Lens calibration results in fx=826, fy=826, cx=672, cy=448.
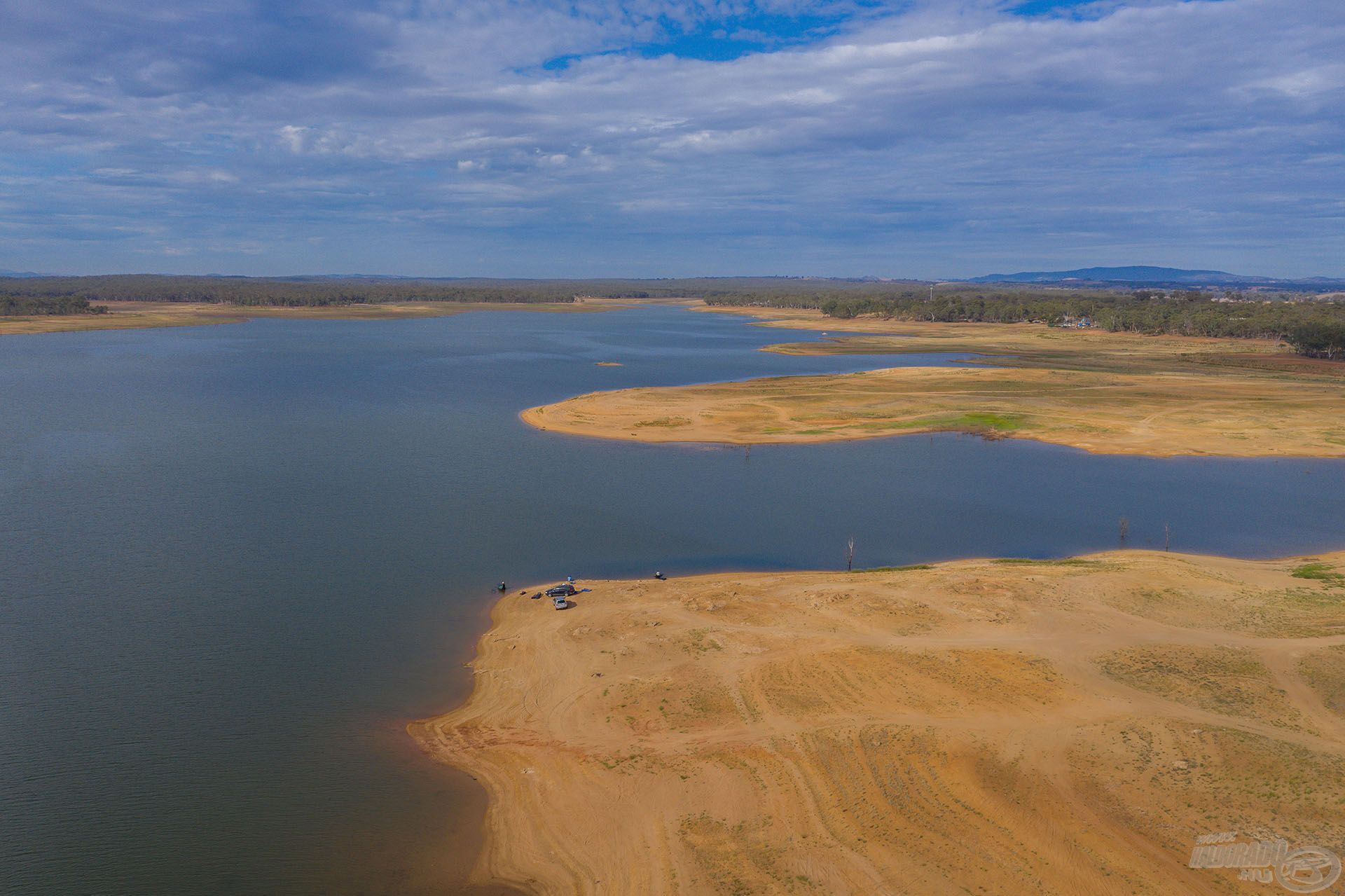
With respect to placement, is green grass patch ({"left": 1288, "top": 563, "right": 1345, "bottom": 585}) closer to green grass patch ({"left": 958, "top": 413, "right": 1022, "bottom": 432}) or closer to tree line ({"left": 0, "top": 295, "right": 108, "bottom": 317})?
green grass patch ({"left": 958, "top": 413, "right": 1022, "bottom": 432})

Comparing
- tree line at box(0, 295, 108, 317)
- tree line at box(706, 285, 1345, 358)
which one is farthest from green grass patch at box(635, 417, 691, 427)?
tree line at box(0, 295, 108, 317)

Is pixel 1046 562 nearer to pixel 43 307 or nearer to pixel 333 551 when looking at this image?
pixel 333 551

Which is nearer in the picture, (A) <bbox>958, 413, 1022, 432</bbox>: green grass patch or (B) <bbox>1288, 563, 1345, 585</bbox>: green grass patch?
(B) <bbox>1288, 563, 1345, 585</bbox>: green grass patch

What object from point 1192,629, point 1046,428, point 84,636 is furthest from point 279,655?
point 1046,428

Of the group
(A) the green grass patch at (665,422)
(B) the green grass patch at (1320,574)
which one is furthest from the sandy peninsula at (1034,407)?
(B) the green grass patch at (1320,574)

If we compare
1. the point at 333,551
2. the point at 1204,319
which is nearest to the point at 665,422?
the point at 333,551

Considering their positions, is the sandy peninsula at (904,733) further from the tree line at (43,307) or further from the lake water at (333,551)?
the tree line at (43,307)

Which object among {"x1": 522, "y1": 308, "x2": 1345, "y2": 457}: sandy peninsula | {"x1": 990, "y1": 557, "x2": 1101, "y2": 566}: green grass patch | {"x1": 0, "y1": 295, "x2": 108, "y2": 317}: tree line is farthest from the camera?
{"x1": 0, "y1": 295, "x2": 108, "y2": 317}: tree line
